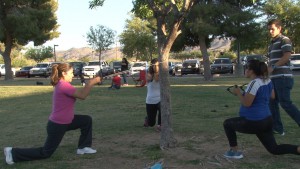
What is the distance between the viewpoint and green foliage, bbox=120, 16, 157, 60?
65312mm

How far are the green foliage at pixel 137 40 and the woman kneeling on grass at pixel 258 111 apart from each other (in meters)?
59.4

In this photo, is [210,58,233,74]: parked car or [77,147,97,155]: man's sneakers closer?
[77,147,97,155]: man's sneakers

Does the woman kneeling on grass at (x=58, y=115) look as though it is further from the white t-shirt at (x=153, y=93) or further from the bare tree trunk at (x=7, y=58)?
the bare tree trunk at (x=7, y=58)

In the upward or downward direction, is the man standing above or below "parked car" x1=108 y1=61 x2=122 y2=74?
above

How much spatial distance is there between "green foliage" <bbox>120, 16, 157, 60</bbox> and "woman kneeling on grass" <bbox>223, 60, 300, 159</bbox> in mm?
59375

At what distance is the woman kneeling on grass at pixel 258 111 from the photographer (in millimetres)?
5137

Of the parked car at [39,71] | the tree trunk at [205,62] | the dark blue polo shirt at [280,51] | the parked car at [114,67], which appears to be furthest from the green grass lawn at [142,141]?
the parked car at [39,71]

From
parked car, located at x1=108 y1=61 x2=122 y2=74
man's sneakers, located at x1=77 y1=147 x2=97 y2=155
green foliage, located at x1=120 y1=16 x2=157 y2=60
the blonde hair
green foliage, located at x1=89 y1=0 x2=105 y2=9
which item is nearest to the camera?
the blonde hair

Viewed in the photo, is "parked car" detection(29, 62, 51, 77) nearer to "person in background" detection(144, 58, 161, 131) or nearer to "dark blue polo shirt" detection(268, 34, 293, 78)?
"person in background" detection(144, 58, 161, 131)

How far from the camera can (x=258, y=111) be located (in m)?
5.17

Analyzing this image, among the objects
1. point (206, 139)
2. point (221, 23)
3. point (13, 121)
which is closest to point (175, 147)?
point (206, 139)

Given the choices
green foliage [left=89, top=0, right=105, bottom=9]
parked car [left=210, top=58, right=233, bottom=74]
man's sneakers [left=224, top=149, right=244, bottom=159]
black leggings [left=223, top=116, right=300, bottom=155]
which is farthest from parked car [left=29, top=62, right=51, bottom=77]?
black leggings [left=223, top=116, right=300, bottom=155]

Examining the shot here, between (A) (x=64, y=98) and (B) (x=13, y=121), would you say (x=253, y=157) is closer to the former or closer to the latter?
(A) (x=64, y=98)

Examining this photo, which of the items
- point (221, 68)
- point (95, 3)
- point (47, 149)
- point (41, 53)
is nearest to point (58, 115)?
point (47, 149)
